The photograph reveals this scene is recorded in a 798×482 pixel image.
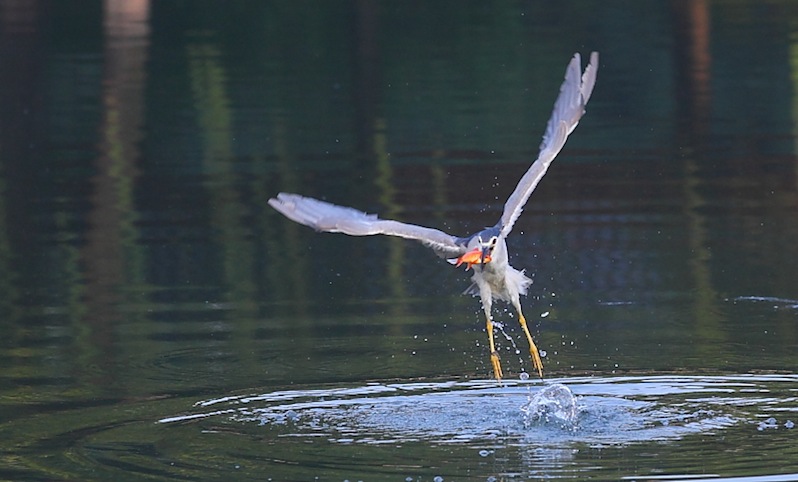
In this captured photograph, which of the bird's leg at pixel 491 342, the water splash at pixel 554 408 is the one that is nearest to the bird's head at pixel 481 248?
the bird's leg at pixel 491 342

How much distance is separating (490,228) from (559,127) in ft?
2.48

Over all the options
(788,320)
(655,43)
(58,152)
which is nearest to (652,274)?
(788,320)

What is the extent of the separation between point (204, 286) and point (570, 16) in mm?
24154

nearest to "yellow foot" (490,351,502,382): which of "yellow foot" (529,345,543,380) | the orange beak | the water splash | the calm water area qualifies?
the calm water area

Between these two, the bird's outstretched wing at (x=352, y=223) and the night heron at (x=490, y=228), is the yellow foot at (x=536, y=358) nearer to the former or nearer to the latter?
the night heron at (x=490, y=228)

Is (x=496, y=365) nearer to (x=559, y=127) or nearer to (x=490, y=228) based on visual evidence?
(x=490, y=228)

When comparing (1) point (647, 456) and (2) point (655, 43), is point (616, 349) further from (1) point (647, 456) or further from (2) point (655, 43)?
(2) point (655, 43)

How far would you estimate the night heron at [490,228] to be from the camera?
898 cm

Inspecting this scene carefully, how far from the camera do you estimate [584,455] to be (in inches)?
331

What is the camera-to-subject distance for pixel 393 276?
527 inches

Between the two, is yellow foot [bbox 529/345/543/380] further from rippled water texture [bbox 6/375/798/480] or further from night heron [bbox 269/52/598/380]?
rippled water texture [bbox 6/375/798/480]

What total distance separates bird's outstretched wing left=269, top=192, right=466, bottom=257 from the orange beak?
49 millimetres

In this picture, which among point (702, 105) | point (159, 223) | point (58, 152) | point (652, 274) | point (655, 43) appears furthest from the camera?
point (655, 43)

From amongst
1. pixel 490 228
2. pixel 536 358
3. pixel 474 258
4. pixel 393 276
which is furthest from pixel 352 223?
pixel 393 276
